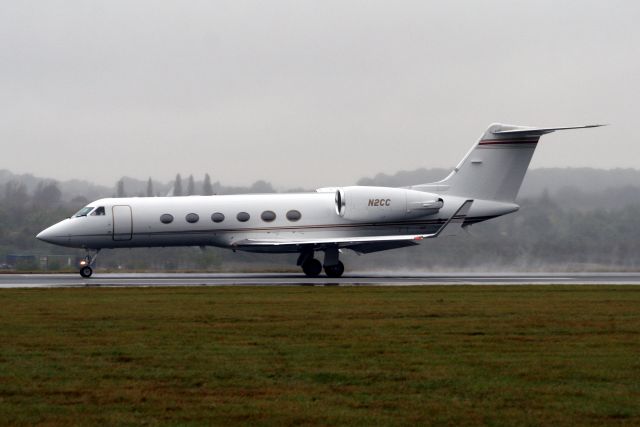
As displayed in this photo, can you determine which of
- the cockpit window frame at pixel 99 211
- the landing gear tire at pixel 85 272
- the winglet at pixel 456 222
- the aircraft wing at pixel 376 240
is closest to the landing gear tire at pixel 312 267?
the aircraft wing at pixel 376 240

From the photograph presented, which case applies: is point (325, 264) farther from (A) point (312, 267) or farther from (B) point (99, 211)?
(B) point (99, 211)

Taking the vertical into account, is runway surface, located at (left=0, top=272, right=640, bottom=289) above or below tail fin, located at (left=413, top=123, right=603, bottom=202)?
below

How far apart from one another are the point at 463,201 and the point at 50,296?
1716cm

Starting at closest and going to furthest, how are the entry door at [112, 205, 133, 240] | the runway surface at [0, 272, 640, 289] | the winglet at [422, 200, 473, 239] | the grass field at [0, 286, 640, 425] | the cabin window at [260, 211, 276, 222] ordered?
1. the grass field at [0, 286, 640, 425]
2. the runway surface at [0, 272, 640, 289]
3. the winglet at [422, 200, 473, 239]
4. the entry door at [112, 205, 133, 240]
5. the cabin window at [260, 211, 276, 222]

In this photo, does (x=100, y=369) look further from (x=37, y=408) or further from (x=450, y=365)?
(x=450, y=365)

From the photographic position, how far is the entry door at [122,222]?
1384 inches

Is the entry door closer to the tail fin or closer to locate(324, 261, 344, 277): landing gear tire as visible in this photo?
locate(324, 261, 344, 277): landing gear tire

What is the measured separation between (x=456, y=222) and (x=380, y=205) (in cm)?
279

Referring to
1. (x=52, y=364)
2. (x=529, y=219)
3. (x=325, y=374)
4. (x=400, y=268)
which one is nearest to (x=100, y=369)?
(x=52, y=364)

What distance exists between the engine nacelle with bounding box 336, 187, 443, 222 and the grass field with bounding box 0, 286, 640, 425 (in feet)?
44.6

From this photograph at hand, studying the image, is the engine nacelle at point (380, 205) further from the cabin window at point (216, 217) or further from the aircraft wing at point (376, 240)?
the cabin window at point (216, 217)

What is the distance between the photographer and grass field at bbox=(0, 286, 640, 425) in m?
9.84

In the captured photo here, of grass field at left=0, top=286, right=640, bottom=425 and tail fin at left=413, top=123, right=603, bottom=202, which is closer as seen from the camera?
grass field at left=0, top=286, right=640, bottom=425

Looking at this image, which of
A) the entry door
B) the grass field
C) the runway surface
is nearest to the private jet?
the entry door
